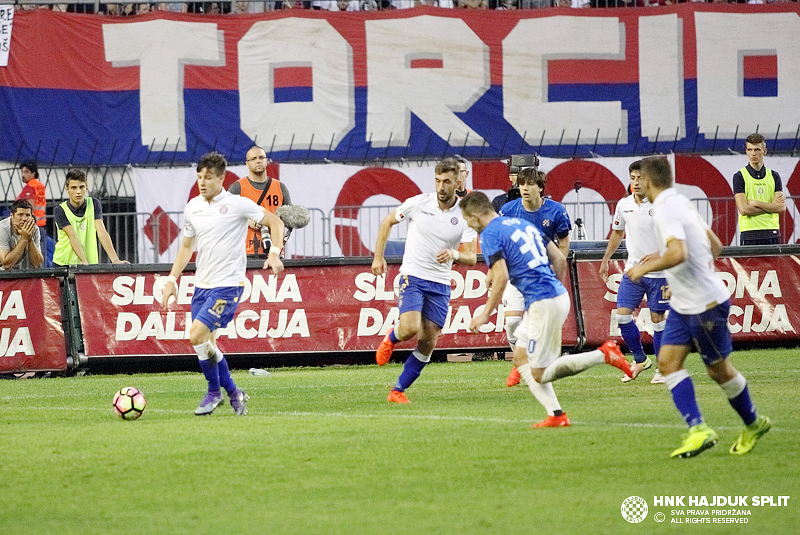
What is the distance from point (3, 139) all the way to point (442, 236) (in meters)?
14.6

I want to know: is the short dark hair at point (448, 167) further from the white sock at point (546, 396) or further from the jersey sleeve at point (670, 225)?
the jersey sleeve at point (670, 225)

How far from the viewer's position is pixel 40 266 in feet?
51.4

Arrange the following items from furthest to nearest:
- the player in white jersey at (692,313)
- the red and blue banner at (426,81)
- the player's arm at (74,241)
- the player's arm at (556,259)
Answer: the red and blue banner at (426,81)
the player's arm at (74,241)
the player's arm at (556,259)
the player in white jersey at (692,313)

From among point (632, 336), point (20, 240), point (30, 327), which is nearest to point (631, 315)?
point (632, 336)

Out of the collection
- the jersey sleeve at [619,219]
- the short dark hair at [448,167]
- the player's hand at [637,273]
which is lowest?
the jersey sleeve at [619,219]

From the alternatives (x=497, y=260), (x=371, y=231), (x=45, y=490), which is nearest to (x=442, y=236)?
(x=497, y=260)

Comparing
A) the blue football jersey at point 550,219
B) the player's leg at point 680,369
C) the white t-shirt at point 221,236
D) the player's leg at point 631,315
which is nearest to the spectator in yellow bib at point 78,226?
the white t-shirt at point 221,236

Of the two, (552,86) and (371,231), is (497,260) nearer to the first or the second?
(371,231)

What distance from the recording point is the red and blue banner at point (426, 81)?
899 inches

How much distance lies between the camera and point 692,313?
7180 millimetres

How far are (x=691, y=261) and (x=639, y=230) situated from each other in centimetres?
499

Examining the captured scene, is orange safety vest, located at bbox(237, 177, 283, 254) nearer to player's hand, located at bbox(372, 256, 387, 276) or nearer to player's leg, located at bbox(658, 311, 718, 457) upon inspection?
player's hand, located at bbox(372, 256, 387, 276)

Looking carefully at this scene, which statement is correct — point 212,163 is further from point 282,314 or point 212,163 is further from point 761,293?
point 761,293

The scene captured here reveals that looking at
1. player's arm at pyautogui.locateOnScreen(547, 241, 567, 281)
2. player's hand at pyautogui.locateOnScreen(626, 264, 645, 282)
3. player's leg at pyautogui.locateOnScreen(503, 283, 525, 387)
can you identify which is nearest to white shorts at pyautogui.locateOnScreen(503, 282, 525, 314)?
player's leg at pyautogui.locateOnScreen(503, 283, 525, 387)
